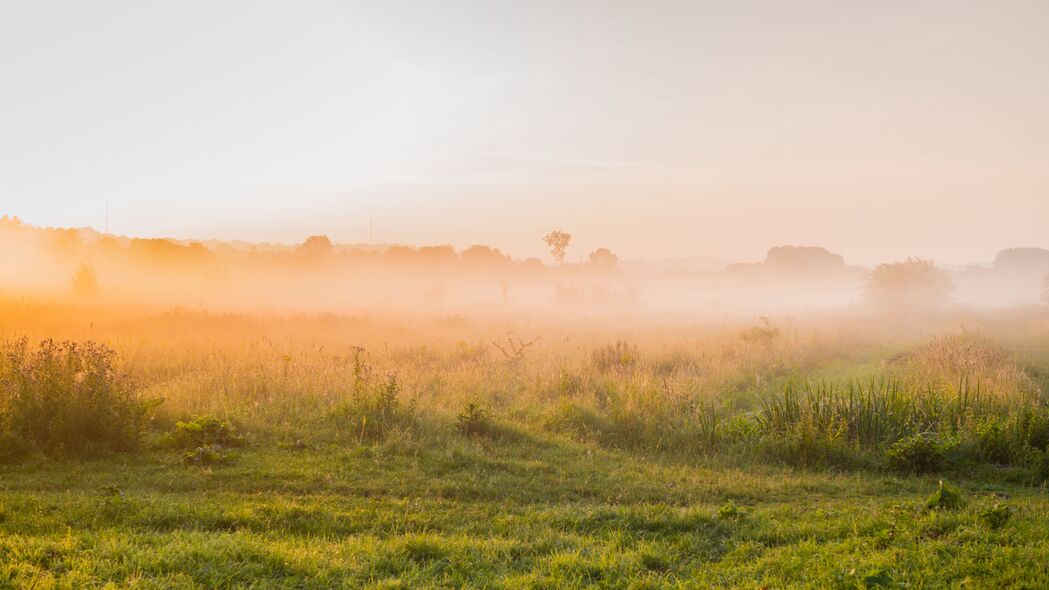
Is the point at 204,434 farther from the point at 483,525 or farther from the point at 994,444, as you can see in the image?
the point at 994,444

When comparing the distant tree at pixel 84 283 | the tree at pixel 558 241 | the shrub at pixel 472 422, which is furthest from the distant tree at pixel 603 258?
the shrub at pixel 472 422

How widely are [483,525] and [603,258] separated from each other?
7817cm

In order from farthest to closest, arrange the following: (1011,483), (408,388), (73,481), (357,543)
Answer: (408,388) < (1011,483) < (73,481) < (357,543)

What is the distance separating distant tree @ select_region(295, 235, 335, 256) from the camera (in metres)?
75.7

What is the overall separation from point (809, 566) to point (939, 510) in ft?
6.89

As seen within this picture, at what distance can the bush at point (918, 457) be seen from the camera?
8.33 metres

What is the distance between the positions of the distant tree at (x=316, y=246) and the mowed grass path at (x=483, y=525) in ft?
230

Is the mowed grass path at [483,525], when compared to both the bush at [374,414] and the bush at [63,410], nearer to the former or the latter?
the bush at [63,410]

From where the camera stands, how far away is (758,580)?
4.72m

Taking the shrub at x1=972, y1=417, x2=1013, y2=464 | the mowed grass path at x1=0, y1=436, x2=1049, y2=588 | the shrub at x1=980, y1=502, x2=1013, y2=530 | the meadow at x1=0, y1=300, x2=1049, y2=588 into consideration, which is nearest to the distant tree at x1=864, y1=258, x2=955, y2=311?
the meadow at x1=0, y1=300, x2=1049, y2=588

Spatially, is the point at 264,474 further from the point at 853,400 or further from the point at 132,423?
the point at 853,400

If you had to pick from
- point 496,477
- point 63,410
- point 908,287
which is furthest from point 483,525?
point 908,287

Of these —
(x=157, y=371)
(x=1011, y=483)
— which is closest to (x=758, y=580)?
(x=1011, y=483)

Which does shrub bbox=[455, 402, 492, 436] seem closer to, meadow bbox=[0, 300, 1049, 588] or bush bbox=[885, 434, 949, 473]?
meadow bbox=[0, 300, 1049, 588]
